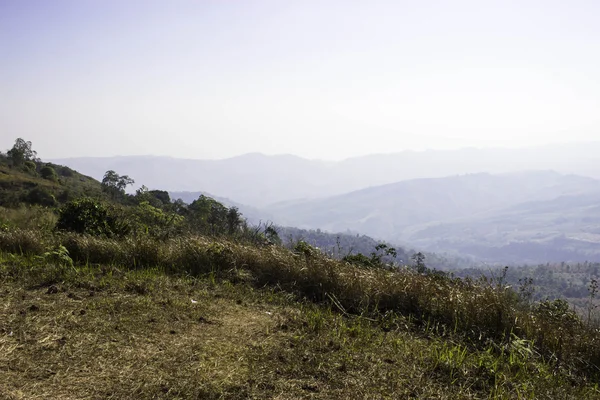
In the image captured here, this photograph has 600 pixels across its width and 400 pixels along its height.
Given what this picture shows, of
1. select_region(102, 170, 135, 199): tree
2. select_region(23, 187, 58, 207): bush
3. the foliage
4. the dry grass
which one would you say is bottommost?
the dry grass

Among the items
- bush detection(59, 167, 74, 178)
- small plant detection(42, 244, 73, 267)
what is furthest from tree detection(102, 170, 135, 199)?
small plant detection(42, 244, 73, 267)

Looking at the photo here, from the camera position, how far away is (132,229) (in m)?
7.57

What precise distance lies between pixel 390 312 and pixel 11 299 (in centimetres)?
412

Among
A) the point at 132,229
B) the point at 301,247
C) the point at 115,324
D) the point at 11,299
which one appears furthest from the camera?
the point at 132,229

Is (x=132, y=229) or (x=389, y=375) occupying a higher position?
(x=132, y=229)

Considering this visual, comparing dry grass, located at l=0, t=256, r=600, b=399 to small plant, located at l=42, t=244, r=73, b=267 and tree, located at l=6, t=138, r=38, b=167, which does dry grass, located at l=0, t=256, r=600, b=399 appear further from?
tree, located at l=6, t=138, r=38, b=167

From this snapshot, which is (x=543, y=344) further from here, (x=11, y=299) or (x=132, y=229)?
(x=132, y=229)

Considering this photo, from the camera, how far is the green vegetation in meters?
2.96

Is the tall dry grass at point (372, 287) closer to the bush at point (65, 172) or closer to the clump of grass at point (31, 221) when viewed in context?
the clump of grass at point (31, 221)

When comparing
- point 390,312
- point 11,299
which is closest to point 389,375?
point 390,312

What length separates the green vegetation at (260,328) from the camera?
2.96 m

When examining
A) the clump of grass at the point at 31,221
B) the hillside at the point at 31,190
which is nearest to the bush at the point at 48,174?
the hillside at the point at 31,190

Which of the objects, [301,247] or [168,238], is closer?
[301,247]

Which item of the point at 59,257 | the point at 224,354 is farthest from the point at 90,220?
the point at 224,354
